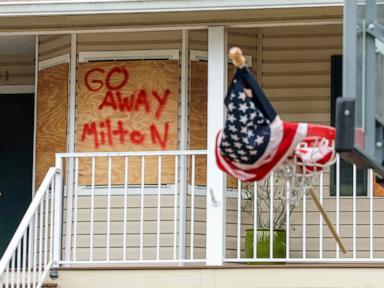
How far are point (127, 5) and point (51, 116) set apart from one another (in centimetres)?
168

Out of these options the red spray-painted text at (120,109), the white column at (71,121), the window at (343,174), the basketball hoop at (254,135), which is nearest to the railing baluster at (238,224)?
the red spray-painted text at (120,109)

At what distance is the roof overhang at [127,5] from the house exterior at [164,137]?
0.04 feet

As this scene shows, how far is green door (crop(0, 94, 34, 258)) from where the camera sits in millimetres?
11406

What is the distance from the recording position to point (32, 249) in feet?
29.4

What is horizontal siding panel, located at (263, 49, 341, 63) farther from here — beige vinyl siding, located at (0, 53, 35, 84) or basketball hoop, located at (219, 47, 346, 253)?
basketball hoop, located at (219, 47, 346, 253)

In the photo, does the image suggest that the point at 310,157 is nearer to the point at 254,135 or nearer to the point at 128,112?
the point at 254,135

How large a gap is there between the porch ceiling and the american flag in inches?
124

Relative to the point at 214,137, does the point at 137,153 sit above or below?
below

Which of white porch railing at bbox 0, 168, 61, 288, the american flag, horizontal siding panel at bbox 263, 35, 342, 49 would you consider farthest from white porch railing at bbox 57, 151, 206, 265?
the american flag

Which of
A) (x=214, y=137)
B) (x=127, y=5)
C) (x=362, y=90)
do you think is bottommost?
(x=214, y=137)

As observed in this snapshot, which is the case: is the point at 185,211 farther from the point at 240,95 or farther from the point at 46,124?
the point at 240,95

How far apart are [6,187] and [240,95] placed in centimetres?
578

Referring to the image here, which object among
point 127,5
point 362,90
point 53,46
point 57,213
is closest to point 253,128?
point 362,90

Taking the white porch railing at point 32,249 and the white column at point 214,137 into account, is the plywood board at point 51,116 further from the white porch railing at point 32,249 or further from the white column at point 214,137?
the white column at point 214,137
